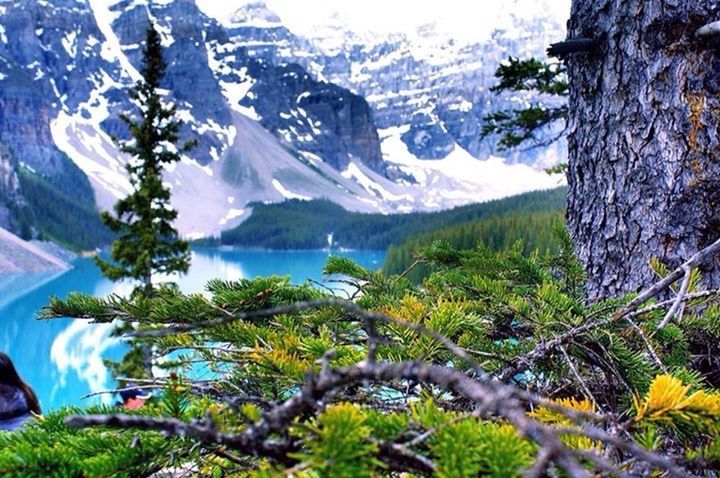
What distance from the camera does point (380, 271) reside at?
236 cm

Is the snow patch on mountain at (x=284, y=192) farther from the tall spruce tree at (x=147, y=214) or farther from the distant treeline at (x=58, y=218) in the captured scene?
the tall spruce tree at (x=147, y=214)

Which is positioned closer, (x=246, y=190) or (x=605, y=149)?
(x=605, y=149)

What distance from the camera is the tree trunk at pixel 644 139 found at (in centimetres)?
251

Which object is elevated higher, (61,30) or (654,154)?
(61,30)

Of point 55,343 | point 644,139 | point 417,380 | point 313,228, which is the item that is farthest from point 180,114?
point 417,380

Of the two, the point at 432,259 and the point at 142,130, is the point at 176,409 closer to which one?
the point at 432,259

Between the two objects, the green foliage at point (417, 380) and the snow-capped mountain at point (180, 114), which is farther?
the snow-capped mountain at point (180, 114)

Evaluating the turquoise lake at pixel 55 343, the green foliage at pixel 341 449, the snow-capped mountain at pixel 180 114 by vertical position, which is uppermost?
the snow-capped mountain at pixel 180 114

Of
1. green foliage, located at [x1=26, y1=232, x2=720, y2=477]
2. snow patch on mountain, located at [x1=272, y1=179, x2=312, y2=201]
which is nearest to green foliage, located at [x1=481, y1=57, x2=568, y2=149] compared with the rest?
green foliage, located at [x1=26, y1=232, x2=720, y2=477]

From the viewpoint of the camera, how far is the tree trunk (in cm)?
251

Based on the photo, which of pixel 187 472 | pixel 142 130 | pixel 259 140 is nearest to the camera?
pixel 187 472

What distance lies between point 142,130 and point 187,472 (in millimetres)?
14528

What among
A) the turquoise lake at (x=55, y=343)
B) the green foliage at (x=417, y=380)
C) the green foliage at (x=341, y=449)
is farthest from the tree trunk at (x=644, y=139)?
the turquoise lake at (x=55, y=343)

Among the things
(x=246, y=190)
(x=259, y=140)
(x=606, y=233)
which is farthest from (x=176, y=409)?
(x=259, y=140)
